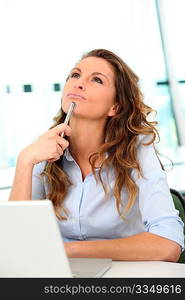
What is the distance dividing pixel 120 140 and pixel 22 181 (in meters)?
0.38

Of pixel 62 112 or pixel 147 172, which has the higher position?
pixel 62 112

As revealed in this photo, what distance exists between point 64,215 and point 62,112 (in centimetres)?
40

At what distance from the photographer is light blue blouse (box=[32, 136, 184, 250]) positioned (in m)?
1.53

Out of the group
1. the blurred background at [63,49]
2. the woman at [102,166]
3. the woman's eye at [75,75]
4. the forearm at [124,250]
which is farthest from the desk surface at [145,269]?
the blurred background at [63,49]

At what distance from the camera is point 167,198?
1.54 meters

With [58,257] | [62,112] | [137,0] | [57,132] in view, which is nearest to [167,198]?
[57,132]

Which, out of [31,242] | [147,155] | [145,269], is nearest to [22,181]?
[147,155]

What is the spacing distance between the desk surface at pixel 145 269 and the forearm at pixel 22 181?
434 millimetres

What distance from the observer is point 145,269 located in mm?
1211

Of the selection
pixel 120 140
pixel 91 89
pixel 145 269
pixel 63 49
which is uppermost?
pixel 63 49

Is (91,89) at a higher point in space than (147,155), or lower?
higher

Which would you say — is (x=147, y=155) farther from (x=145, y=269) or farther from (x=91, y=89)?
(x=145, y=269)

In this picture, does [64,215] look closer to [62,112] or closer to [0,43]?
[62,112]

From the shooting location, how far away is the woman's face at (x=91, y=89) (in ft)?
5.54
